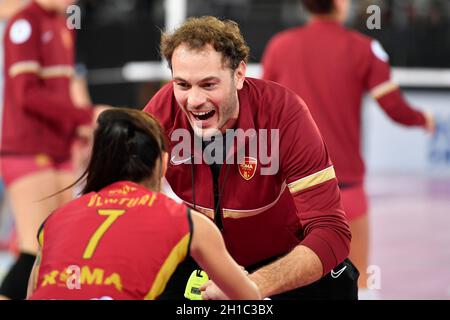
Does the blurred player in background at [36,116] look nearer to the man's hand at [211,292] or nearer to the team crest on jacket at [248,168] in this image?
the team crest on jacket at [248,168]

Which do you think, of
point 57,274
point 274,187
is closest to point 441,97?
point 274,187

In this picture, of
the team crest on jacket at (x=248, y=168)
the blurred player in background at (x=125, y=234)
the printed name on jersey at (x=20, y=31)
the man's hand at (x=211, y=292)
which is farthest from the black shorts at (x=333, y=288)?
the printed name on jersey at (x=20, y=31)

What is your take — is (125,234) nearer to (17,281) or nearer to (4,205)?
(17,281)

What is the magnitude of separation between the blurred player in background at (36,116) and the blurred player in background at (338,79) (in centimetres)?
110

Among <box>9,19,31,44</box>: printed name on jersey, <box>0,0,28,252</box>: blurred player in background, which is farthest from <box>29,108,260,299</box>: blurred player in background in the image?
<box>0,0,28,252</box>: blurred player in background

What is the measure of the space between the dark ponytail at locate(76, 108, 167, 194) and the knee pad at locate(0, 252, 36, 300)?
2.29 m

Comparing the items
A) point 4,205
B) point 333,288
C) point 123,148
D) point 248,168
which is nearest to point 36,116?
point 248,168

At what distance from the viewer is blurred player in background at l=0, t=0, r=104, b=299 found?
5.39 m

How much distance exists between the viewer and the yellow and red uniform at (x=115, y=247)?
2.67 meters

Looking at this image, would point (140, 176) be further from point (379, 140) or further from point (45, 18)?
point (379, 140)

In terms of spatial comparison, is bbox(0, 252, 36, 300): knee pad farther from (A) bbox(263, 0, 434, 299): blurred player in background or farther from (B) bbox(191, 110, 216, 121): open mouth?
(B) bbox(191, 110, 216, 121): open mouth

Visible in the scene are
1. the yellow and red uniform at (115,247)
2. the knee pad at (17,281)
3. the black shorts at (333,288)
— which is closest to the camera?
the yellow and red uniform at (115,247)

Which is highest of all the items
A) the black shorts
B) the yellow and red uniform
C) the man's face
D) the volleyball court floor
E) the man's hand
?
the man's face

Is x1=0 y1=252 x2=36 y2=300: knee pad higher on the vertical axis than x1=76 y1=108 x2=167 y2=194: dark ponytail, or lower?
lower
